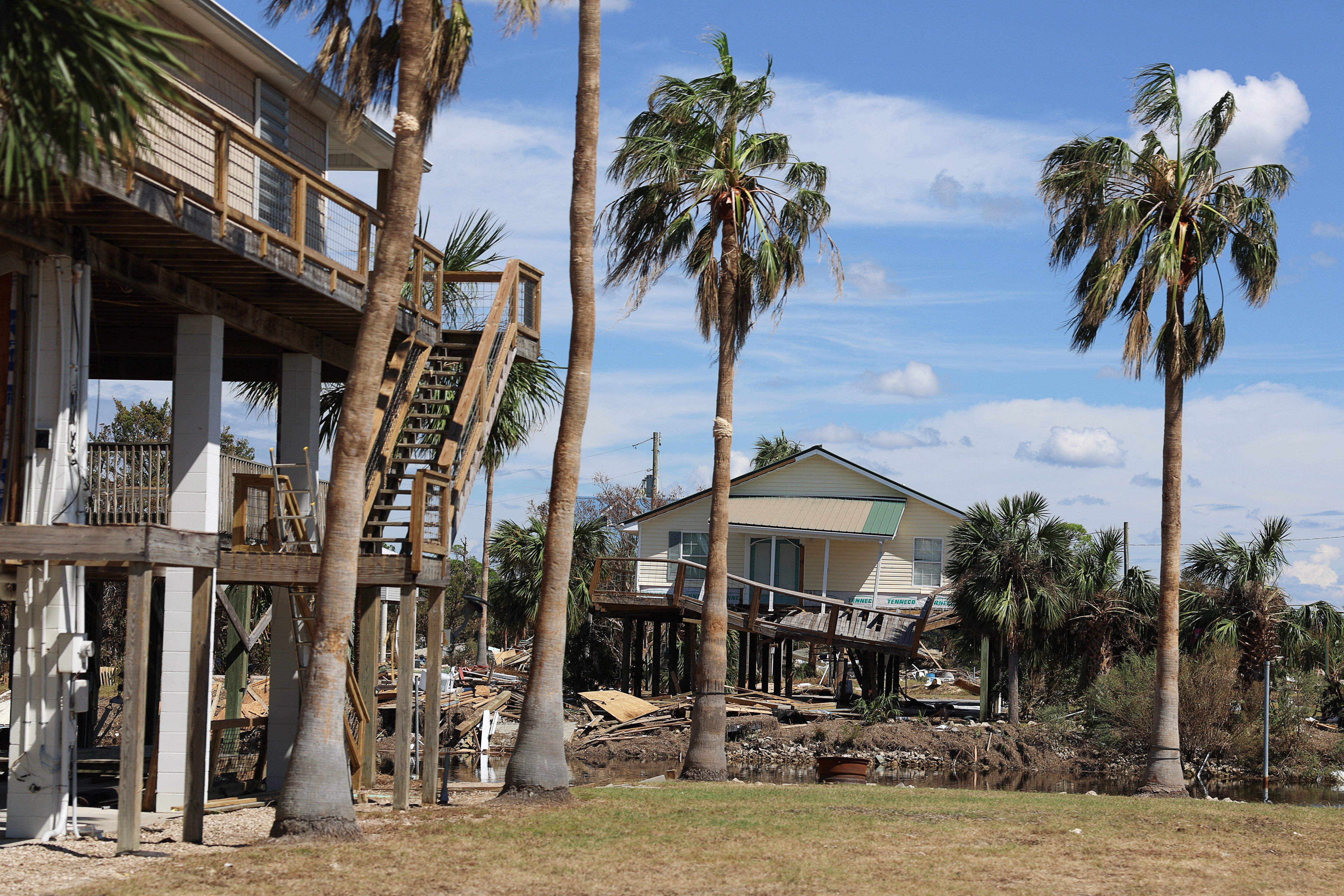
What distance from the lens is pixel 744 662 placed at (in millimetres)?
36375

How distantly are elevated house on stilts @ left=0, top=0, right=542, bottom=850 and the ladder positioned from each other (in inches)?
2.3

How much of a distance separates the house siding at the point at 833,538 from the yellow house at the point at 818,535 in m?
0.03

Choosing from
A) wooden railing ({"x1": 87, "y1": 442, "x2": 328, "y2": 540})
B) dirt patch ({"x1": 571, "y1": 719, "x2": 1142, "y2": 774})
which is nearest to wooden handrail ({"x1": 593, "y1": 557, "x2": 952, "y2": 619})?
dirt patch ({"x1": 571, "y1": 719, "x2": 1142, "y2": 774})

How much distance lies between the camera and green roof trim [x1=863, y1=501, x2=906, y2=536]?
38219mm

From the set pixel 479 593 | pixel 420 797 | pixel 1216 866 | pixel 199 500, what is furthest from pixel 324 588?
pixel 479 593

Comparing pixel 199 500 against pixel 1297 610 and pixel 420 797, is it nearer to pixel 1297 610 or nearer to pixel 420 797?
pixel 420 797

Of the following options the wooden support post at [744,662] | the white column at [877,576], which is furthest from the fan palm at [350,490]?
the white column at [877,576]

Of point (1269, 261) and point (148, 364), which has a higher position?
point (1269, 261)

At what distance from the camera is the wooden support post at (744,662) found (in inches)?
1414

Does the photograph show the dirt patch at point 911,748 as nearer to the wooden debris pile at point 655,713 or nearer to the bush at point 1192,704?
the wooden debris pile at point 655,713

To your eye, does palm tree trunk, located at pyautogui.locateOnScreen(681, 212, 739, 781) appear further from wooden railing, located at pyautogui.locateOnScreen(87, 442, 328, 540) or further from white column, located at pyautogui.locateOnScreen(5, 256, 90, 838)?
white column, located at pyautogui.locateOnScreen(5, 256, 90, 838)

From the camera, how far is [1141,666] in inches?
1128

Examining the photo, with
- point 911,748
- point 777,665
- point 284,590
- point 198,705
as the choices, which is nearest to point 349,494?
point 198,705

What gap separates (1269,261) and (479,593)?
125 feet
